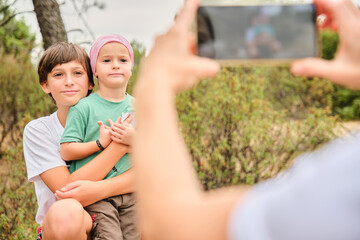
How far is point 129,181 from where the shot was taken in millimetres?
2371

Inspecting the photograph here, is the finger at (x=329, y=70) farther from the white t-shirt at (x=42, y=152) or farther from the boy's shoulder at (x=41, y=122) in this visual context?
the boy's shoulder at (x=41, y=122)

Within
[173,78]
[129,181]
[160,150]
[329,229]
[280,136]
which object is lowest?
[280,136]

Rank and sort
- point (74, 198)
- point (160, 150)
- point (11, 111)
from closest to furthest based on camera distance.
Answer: point (160, 150) < point (74, 198) < point (11, 111)

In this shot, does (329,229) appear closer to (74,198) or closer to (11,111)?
(74,198)

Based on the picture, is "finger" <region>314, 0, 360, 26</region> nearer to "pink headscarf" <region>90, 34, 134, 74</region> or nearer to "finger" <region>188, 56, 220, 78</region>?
"finger" <region>188, 56, 220, 78</region>

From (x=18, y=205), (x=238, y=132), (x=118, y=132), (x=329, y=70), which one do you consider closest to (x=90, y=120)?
(x=118, y=132)

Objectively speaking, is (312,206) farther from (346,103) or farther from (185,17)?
(346,103)

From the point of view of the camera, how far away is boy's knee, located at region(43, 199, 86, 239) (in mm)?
2088

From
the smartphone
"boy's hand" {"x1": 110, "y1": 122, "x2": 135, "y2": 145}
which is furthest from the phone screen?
"boy's hand" {"x1": 110, "y1": 122, "x2": 135, "y2": 145}

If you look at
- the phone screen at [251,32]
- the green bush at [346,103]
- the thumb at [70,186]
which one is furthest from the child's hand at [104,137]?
the green bush at [346,103]

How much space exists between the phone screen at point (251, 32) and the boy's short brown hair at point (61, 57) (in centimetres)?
158

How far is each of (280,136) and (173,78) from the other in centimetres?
432

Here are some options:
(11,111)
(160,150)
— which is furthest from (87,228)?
(11,111)

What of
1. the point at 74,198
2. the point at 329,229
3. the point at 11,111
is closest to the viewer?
the point at 329,229
